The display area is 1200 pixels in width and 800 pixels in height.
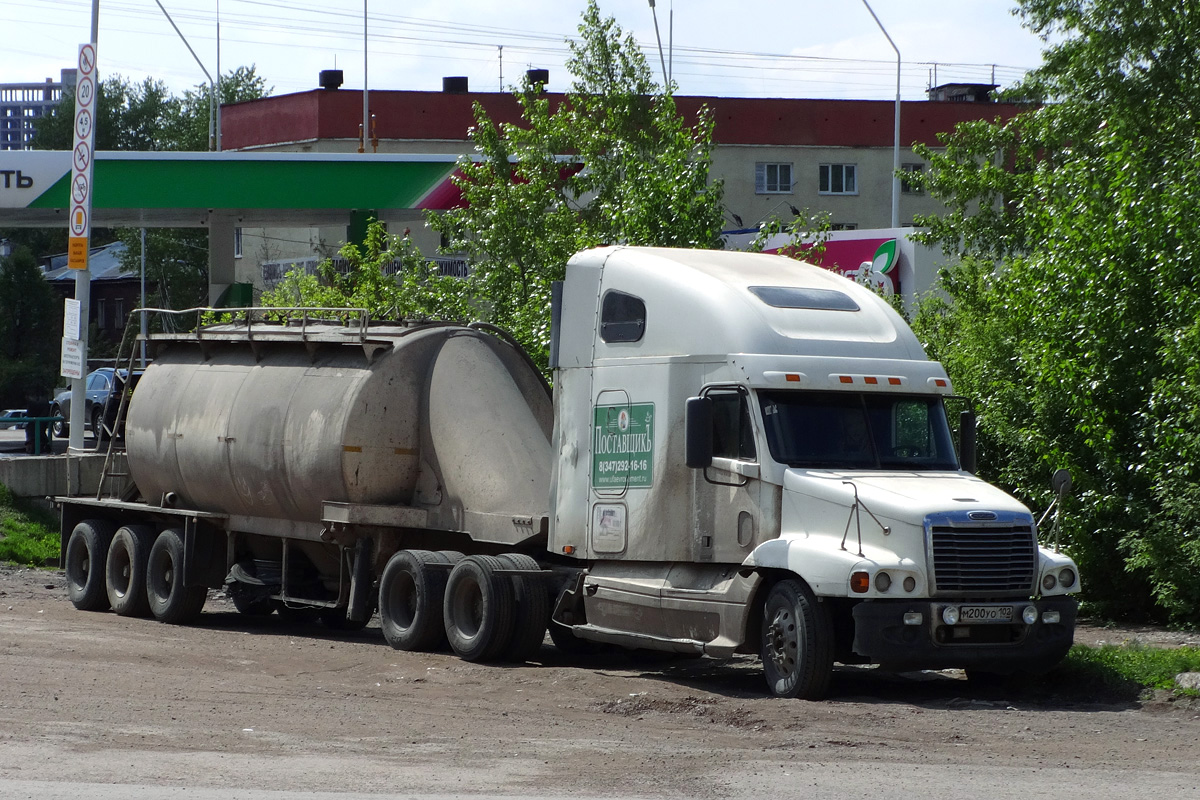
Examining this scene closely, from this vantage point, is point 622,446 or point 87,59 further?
point 87,59

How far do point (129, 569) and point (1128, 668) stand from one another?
11.7m

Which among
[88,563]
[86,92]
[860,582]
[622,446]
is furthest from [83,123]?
[860,582]

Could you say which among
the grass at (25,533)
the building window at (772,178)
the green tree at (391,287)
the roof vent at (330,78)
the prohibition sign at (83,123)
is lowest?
the grass at (25,533)

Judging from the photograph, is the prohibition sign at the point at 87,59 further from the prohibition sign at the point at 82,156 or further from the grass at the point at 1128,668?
the grass at the point at 1128,668

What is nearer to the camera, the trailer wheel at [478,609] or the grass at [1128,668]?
the grass at [1128,668]

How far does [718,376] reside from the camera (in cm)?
1232

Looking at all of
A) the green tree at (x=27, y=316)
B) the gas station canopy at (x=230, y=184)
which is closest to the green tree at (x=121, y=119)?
the green tree at (x=27, y=316)

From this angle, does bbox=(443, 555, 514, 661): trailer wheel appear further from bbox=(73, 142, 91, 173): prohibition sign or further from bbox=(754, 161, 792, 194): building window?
bbox=(754, 161, 792, 194): building window

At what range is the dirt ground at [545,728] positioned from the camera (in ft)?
28.4

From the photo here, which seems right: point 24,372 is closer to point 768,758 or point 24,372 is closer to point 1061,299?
point 1061,299

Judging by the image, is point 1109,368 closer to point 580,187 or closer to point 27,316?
point 580,187

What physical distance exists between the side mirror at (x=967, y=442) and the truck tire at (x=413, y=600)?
4877 millimetres

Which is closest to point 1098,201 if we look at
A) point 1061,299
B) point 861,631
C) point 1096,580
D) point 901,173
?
point 1061,299

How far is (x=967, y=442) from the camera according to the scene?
1272 centimetres
